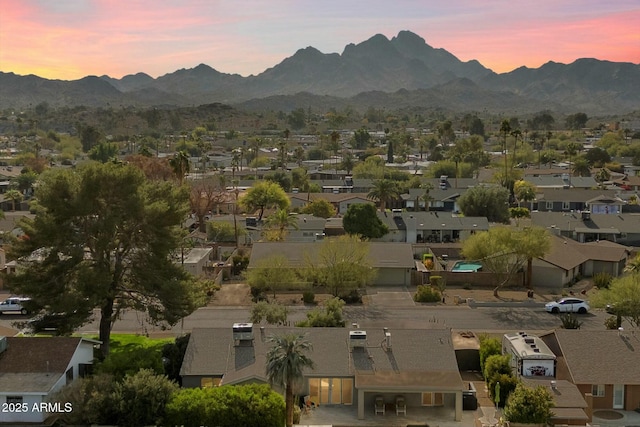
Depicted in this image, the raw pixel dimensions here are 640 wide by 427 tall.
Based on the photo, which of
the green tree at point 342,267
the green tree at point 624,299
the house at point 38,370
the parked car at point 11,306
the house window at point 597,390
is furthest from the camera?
the green tree at point 342,267

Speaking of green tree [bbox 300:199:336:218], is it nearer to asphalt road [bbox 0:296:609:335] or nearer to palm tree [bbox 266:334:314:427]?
asphalt road [bbox 0:296:609:335]

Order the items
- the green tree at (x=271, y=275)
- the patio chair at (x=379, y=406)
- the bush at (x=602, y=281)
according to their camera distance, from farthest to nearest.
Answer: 1. the bush at (x=602, y=281)
2. the green tree at (x=271, y=275)
3. the patio chair at (x=379, y=406)

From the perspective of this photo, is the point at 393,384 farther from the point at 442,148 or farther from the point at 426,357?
the point at 442,148

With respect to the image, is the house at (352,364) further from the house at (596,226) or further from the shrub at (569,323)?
the house at (596,226)

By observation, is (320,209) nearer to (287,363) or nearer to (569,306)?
(569,306)

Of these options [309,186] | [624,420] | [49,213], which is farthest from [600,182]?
[49,213]

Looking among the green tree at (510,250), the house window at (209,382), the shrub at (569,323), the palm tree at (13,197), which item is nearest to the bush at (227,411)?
the house window at (209,382)

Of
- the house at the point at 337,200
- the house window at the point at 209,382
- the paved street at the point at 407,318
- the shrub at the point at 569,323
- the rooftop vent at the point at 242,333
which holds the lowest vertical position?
the paved street at the point at 407,318
